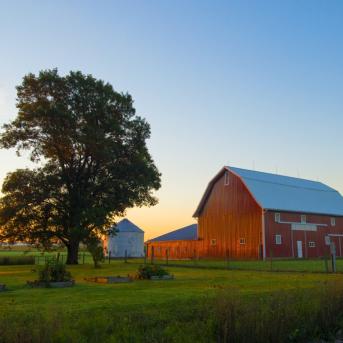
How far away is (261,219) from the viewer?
48.8 m

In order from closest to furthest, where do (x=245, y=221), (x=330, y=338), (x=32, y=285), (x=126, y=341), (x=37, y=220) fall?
(x=126, y=341), (x=330, y=338), (x=32, y=285), (x=37, y=220), (x=245, y=221)

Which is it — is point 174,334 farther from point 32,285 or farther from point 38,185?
point 38,185

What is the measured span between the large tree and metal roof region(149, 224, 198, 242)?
1974 centimetres

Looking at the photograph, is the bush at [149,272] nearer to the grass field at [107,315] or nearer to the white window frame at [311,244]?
the grass field at [107,315]

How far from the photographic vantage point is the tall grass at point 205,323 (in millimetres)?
7875

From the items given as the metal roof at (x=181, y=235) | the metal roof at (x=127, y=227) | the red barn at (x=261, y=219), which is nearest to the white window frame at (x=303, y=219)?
the red barn at (x=261, y=219)

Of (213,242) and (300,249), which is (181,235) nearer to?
Result: (213,242)

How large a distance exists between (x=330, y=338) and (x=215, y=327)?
3.06 meters

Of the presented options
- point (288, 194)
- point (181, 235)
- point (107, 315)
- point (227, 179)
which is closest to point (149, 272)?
point (107, 315)

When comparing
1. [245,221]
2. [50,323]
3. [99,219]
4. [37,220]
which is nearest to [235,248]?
[245,221]

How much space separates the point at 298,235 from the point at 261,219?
6249mm

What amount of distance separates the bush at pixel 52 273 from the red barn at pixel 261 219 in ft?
106

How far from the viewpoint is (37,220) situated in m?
41.8

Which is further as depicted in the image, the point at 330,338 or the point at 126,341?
the point at 330,338
